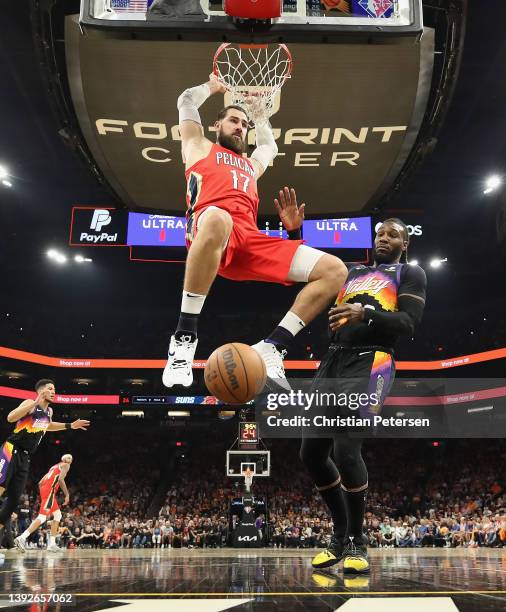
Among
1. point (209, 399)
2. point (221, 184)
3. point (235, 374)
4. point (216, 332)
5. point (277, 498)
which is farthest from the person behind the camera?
point (216, 332)

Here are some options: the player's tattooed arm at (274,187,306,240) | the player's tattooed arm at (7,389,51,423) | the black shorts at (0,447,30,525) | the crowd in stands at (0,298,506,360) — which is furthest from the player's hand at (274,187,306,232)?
the crowd in stands at (0,298,506,360)

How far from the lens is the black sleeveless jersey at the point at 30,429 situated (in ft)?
25.0

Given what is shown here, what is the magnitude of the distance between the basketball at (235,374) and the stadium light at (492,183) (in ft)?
46.8

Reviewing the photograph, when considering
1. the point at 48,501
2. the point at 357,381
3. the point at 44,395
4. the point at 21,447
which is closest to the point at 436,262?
the point at 48,501

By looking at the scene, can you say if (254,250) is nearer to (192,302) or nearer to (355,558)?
(192,302)

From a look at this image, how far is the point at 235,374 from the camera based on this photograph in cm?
316

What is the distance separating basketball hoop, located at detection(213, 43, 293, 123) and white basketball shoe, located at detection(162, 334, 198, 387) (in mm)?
2131

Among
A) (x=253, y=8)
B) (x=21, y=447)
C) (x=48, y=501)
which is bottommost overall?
(x=48, y=501)

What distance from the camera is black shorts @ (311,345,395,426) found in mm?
4086

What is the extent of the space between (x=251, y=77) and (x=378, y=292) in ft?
9.63

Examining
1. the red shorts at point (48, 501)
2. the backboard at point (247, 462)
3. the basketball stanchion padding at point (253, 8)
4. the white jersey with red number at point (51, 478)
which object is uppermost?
the basketball stanchion padding at point (253, 8)

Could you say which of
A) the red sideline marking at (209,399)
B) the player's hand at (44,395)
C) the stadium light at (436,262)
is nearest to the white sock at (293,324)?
the player's hand at (44,395)

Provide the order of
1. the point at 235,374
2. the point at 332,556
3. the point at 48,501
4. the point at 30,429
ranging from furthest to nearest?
the point at 48,501 → the point at 30,429 → the point at 332,556 → the point at 235,374

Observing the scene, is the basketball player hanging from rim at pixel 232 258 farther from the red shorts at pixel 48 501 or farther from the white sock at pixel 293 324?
the red shorts at pixel 48 501
